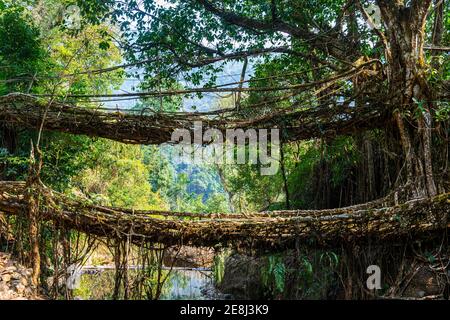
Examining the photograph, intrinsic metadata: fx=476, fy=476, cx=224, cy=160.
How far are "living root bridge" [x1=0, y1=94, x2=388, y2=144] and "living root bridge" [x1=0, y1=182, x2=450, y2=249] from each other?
104 centimetres

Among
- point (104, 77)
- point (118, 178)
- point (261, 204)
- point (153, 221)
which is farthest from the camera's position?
point (118, 178)

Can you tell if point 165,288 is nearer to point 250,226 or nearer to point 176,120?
point 176,120

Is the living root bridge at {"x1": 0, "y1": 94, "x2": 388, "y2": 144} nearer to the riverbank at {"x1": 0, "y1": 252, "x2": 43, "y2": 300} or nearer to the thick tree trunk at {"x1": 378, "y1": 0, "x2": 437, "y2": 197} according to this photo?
the thick tree trunk at {"x1": 378, "y1": 0, "x2": 437, "y2": 197}

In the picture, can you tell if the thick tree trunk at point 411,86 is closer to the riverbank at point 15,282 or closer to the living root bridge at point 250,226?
the living root bridge at point 250,226

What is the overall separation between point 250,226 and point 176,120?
4.38 ft

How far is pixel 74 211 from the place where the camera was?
3432 mm

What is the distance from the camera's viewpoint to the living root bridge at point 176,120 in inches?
164

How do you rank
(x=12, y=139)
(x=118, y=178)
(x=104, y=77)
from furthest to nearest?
(x=118, y=178)
(x=104, y=77)
(x=12, y=139)

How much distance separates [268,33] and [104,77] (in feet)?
22.9

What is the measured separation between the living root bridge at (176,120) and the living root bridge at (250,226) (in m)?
1.04

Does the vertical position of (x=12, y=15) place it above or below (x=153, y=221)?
above
